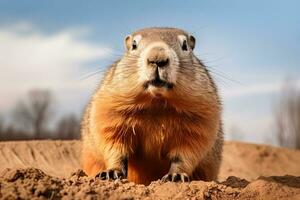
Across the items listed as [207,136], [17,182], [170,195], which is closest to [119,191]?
[170,195]

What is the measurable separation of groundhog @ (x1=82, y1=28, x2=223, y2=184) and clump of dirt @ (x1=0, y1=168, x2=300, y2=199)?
0.50 meters

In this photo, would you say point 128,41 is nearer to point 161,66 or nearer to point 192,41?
point 192,41

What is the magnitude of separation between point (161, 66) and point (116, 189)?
138 centimetres

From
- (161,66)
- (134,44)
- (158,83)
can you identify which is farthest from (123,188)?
(134,44)

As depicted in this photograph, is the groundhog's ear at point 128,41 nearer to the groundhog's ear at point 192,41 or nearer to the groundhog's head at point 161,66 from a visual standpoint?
the groundhog's head at point 161,66

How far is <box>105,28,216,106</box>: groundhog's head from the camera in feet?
17.8

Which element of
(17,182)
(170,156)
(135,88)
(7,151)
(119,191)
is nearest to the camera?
(17,182)

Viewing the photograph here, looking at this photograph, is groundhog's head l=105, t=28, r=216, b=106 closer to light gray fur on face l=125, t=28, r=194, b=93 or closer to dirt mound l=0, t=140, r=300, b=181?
light gray fur on face l=125, t=28, r=194, b=93

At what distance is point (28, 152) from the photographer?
43.9 ft

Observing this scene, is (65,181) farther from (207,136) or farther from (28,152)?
(28,152)

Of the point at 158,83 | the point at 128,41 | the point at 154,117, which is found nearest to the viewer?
the point at 158,83

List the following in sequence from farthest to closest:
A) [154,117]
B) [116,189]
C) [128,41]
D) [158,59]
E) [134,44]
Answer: [128,41]
[134,44]
[154,117]
[158,59]
[116,189]

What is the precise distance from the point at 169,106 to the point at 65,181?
1.73m

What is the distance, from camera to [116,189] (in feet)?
16.3
